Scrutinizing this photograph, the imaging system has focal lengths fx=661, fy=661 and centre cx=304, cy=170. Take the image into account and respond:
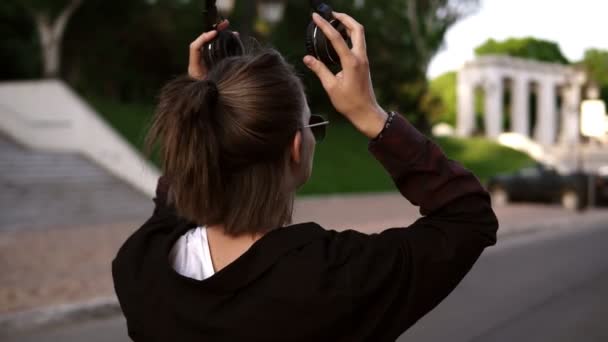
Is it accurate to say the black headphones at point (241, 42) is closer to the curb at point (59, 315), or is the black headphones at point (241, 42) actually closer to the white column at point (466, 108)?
the curb at point (59, 315)

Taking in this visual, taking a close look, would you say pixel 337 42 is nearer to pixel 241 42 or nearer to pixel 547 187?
pixel 241 42

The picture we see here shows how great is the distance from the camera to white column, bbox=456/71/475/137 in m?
51.3

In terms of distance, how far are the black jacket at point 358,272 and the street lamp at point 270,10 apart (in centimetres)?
1044

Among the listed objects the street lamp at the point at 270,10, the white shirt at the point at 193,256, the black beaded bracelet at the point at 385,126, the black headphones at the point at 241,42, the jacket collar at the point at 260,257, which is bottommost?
the street lamp at the point at 270,10

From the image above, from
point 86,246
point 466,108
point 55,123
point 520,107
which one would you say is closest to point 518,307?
point 86,246

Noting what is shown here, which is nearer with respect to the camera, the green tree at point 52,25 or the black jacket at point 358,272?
the black jacket at point 358,272

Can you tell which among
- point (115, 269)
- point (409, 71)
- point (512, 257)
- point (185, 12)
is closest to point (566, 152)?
point (409, 71)

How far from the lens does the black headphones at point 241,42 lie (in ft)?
3.98

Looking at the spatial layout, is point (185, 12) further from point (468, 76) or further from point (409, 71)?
point (468, 76)

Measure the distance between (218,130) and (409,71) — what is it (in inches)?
1452

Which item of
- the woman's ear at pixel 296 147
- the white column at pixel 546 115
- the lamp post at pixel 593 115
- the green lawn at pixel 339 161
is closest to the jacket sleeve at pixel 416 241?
the woman's ear at pixel 296 147

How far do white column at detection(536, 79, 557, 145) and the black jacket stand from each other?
5409 centimetres

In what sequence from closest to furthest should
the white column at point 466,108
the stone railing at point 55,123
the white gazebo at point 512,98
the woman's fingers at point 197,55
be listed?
the woman's fingers at point 197,55 < the stone railing at point 55,123 < the white gazebo at point 512,98 < the white column at point 466,108

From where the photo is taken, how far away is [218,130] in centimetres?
122
